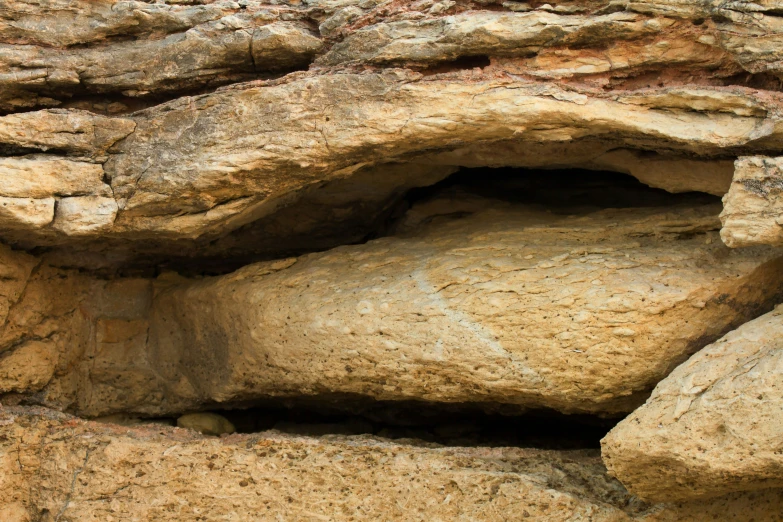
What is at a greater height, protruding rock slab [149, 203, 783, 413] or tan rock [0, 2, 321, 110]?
tan rock [0, 2, 321, 110]

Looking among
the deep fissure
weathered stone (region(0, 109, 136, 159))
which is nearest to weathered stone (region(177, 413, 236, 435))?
the deep fissure

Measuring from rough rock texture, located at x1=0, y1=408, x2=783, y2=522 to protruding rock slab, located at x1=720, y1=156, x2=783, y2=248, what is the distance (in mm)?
962

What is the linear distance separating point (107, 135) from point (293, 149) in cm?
75

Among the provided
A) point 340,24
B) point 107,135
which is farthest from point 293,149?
point 107,135

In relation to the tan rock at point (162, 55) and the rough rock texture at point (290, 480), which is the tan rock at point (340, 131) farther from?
the rough rock texture at point (290, 480)

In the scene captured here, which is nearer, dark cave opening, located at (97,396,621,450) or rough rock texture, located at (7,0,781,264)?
rough rock texture, located at (7,0,781,264)

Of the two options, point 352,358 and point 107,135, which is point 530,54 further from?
point 107,135

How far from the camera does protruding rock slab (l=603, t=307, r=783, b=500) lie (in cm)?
256

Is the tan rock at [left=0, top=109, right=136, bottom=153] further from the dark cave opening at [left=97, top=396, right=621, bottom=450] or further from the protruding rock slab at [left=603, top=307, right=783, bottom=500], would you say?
the protruding rock slab at [left=603, top=307, right=783, bottom=500]

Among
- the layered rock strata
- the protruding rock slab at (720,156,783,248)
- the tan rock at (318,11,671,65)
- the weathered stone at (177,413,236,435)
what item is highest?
the tan rock at (318,11,671,65)

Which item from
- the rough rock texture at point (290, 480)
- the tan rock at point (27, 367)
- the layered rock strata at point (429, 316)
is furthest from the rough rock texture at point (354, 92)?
the rough rock texture at point (290, 480)

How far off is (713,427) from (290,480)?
1.55 m

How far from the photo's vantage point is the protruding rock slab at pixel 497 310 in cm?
303

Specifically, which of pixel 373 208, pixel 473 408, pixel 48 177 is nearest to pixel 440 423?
pixel 473 408
